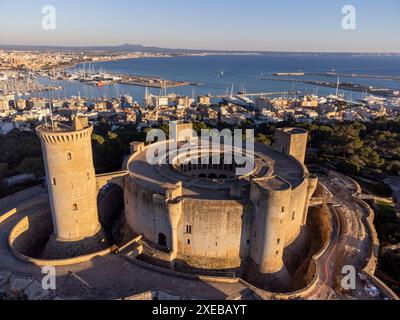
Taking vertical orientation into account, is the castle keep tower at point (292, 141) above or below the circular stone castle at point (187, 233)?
above

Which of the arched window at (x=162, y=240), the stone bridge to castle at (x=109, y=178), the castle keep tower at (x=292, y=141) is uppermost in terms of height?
the castle keep tower at (x=292, y=141)

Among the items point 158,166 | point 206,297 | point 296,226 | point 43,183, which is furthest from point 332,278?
point 43,183

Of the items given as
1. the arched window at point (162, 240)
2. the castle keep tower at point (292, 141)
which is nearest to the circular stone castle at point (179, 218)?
the arched window at point (162, 240)

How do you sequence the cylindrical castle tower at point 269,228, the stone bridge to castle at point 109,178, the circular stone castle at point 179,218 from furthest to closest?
the stone bridge to castle at point 109,178
the circular stone castle at point 179,218
the cylindrical castle tower at point 269,228

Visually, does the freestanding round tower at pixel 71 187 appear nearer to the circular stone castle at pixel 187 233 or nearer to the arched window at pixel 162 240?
the circular stone castle at pixel 187 233

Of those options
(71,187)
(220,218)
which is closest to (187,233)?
(220,218)

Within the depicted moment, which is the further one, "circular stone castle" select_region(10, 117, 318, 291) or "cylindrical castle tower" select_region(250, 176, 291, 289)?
"circular stone castle" select_region(10, 117, 318, 291)

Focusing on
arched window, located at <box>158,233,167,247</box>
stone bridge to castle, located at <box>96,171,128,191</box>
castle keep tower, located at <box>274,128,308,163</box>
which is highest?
castle keep tower, located at <box>274,128,308,163</box>

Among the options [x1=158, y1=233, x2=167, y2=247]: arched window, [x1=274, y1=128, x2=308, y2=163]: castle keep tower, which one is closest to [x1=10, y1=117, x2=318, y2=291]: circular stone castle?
[x1=158, y1=233, x2=167, y2=247]: arched window

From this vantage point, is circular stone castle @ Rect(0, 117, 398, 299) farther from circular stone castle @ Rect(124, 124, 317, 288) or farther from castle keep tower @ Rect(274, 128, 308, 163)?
castle keep tower @ Rect(274, 128, 308, 163)
